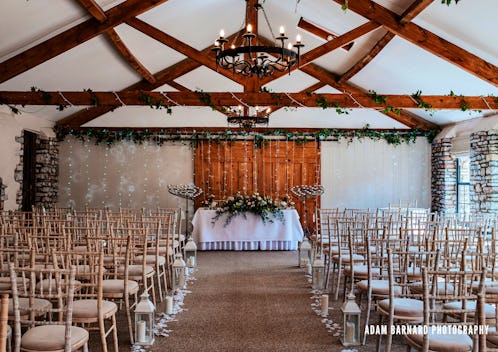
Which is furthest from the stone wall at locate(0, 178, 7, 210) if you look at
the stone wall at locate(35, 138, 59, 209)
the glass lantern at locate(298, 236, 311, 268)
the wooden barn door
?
the glass lantern at locate(298, 236, 311, 268)

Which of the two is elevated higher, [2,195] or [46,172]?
[46,172]

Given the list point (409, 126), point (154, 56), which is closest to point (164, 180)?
point (154, 56)

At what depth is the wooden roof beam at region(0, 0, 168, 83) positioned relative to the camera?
7426 mm

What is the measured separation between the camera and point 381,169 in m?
12.5

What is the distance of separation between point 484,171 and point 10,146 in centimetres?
929

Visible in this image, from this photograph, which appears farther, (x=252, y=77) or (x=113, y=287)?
(x=252, y=77)

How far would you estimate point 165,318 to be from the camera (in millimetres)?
5086

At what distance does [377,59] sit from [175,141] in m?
5.54

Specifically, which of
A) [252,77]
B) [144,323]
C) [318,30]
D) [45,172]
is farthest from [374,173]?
[144,323]

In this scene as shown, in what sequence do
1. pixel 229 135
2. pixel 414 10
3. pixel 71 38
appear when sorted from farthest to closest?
1. pixel 229 135
2. pixel 71 38
3. pixel 414 10

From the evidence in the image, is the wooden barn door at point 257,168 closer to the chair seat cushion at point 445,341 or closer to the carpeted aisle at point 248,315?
the carpeted aisle at point 248,315

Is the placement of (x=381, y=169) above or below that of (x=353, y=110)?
below

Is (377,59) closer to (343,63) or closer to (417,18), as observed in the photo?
(343,63)

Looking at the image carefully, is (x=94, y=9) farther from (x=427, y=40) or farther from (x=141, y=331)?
(x=427, y=40)
